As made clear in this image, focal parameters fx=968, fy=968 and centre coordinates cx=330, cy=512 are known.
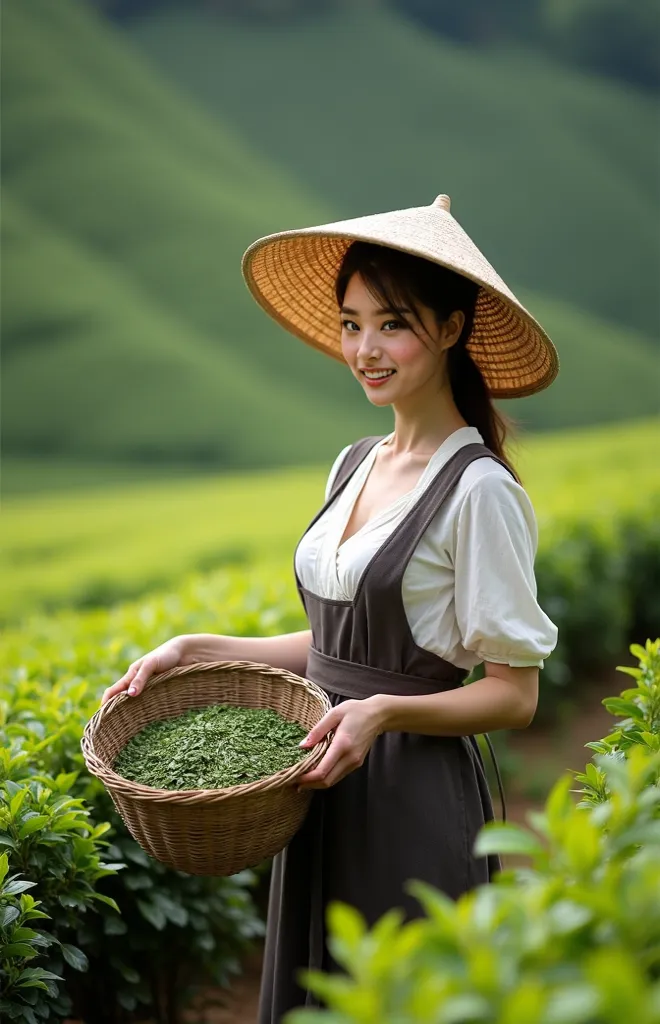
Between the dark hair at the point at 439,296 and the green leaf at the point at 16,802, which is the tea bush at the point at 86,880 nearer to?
the green leaf at the point at 16,802

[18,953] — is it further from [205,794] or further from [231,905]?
[231,905]

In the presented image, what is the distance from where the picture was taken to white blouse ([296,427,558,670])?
158 centimetres

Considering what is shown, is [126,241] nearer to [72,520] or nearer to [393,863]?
[72,520]

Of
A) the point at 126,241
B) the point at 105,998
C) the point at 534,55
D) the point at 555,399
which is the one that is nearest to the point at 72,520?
the point at 126,241

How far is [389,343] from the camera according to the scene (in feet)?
5.63

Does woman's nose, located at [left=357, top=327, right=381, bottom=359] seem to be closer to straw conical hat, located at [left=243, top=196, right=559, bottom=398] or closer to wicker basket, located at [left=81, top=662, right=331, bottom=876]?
straw conical hat, located at [left=243, top=196, right=559, bottom=398]

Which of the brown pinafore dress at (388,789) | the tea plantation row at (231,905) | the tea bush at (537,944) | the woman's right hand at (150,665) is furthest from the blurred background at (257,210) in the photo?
the tea bush at (537,944)

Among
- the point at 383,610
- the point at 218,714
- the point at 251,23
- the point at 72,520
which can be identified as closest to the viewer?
the point at 383,610

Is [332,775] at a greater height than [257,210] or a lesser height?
lesser

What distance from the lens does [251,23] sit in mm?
12328

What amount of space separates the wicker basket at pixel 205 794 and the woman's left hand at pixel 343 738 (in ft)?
0.07

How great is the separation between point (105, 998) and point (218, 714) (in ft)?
3.00

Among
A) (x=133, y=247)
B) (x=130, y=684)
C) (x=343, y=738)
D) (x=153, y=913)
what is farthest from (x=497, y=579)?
(x=133, y=247)

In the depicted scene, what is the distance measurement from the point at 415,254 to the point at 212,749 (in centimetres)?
90
